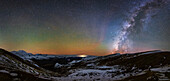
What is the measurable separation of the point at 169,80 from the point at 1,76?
21.5 metres

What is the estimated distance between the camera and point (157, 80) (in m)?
12.2

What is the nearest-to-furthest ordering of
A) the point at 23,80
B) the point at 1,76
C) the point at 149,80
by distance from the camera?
1. the point at 149,80
2. the point at 1,76
3. the point at 23,80

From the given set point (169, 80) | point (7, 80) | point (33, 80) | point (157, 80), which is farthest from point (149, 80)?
point (7, 80)

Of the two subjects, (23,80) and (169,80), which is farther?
(23,80)

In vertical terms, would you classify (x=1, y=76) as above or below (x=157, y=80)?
above

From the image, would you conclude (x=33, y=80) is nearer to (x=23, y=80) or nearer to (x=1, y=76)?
(x=23, y=80)

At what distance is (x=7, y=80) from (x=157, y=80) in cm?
1930

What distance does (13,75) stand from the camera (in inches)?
629

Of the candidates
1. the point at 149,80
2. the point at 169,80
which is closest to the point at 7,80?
the point at 149,80

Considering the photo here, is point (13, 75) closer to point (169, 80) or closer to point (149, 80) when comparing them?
point (149, 80)

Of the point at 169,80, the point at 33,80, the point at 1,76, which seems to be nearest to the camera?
the point at 169,80

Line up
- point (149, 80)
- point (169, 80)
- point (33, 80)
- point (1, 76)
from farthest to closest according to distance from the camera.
→ 1. point (33, 80)
2. point (1, 76)
3. point (149, 80)
4. point (169, 80)

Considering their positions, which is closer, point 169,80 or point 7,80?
point 169,80

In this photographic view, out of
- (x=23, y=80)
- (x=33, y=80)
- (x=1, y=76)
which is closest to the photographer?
(x=1, y=76)
